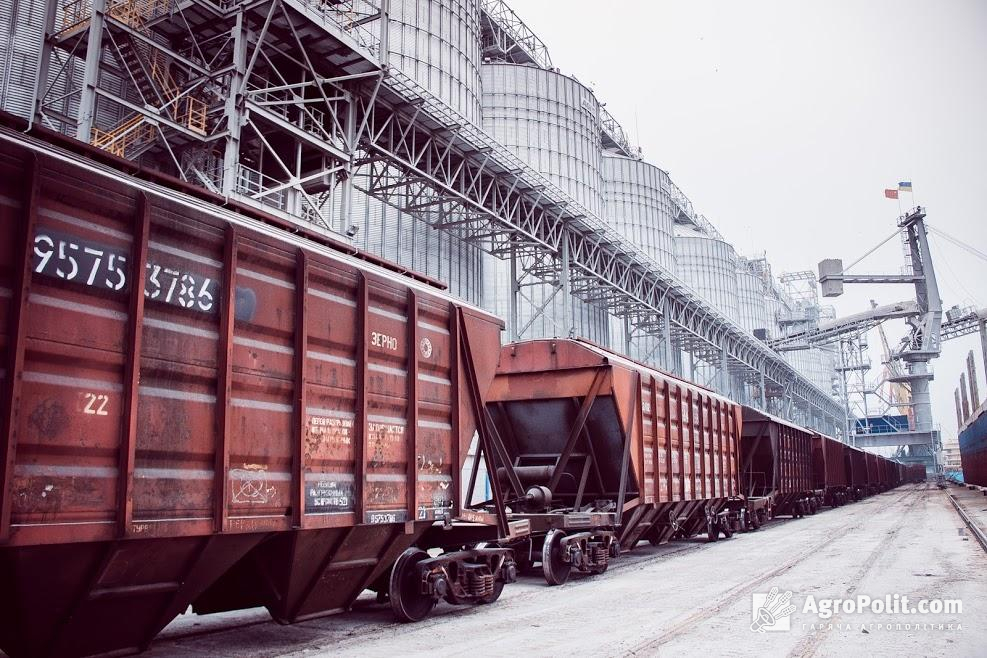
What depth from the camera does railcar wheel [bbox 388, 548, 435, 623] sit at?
782 centimetres

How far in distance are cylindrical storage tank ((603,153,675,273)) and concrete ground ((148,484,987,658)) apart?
169ft

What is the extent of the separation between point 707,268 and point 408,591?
82119 millimetres

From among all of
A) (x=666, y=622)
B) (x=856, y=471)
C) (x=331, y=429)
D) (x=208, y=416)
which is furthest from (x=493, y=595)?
(x=856, y=471)

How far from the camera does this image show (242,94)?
1883 centimetres

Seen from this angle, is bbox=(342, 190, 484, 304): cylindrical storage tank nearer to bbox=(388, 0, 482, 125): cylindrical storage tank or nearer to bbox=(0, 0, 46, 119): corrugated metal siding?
bbox=(388, 0, 482, 125): cylindrical storage tank

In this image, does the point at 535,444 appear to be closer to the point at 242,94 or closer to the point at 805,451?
the point at 242,94

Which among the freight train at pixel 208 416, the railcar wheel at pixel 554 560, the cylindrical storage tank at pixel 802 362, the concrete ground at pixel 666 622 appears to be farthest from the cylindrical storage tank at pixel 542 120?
the cylindrical storage tank at pixel 802 362

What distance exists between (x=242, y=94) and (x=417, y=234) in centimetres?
1401

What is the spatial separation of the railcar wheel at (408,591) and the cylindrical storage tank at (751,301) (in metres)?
94.2

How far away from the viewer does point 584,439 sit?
12859 millimetres

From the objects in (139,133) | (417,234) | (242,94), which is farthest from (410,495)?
(417,234)

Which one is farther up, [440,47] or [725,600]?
[440,47]

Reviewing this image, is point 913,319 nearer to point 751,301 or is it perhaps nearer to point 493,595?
point 751,301

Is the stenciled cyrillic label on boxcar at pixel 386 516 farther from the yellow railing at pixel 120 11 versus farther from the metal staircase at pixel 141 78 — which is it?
the yellow railing at pixel 120 11
